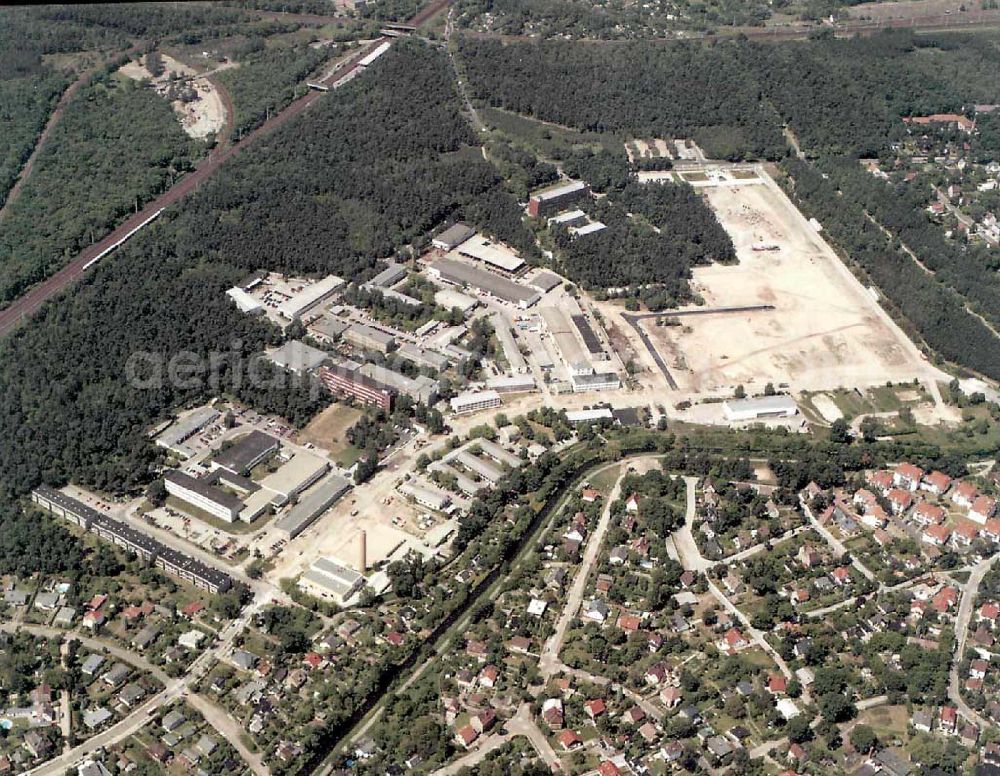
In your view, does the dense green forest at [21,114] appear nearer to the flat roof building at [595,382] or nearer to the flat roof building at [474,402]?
the flat roof building at [474,402]

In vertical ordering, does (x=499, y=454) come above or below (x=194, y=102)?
below

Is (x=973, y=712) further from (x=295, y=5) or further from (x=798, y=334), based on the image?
(x=295, y=5)

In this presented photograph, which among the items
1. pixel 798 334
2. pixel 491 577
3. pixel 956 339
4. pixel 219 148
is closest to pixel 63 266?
pixel 219 148

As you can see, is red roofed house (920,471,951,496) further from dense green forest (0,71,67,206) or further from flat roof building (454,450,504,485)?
dense green forest (0,71,67,206)

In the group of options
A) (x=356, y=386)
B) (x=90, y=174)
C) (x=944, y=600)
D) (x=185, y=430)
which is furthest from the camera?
(x=90, y=174)

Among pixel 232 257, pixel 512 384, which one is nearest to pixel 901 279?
A: pixel 512 384

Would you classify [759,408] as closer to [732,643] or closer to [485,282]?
[732,643]
